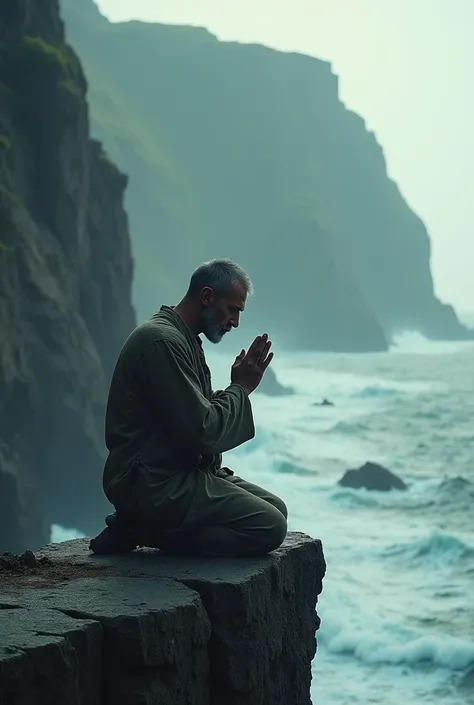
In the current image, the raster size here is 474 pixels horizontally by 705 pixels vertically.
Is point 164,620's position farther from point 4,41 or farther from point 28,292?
point 4,41

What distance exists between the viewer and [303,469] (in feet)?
104

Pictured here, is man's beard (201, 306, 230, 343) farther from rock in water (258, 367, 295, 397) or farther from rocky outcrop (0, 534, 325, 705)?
rock in water (258, 367, 295, 397)

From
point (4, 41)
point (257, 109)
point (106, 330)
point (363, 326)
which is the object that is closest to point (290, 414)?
point (106, 330)

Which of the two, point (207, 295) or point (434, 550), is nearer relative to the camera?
point (207, 295)

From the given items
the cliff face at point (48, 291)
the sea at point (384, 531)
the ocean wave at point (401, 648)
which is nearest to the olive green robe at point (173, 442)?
the sea at point (384, 531)

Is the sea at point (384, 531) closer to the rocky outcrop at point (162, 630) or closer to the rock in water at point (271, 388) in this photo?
the rock in water at point (271, 388)

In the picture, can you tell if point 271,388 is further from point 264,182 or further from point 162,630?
point 162,630

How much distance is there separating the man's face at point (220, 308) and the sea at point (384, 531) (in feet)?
29.1

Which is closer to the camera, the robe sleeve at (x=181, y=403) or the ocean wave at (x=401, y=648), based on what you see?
the robe sleeve at (x=181, y=403)

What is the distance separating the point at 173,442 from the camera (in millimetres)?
4270

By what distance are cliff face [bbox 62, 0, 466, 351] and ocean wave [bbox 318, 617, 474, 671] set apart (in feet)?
225

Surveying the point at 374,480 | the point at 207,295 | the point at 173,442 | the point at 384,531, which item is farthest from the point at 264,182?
the point at 173,442

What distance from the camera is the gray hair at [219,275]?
448cm

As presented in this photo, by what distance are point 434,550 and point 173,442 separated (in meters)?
→ 16.4
